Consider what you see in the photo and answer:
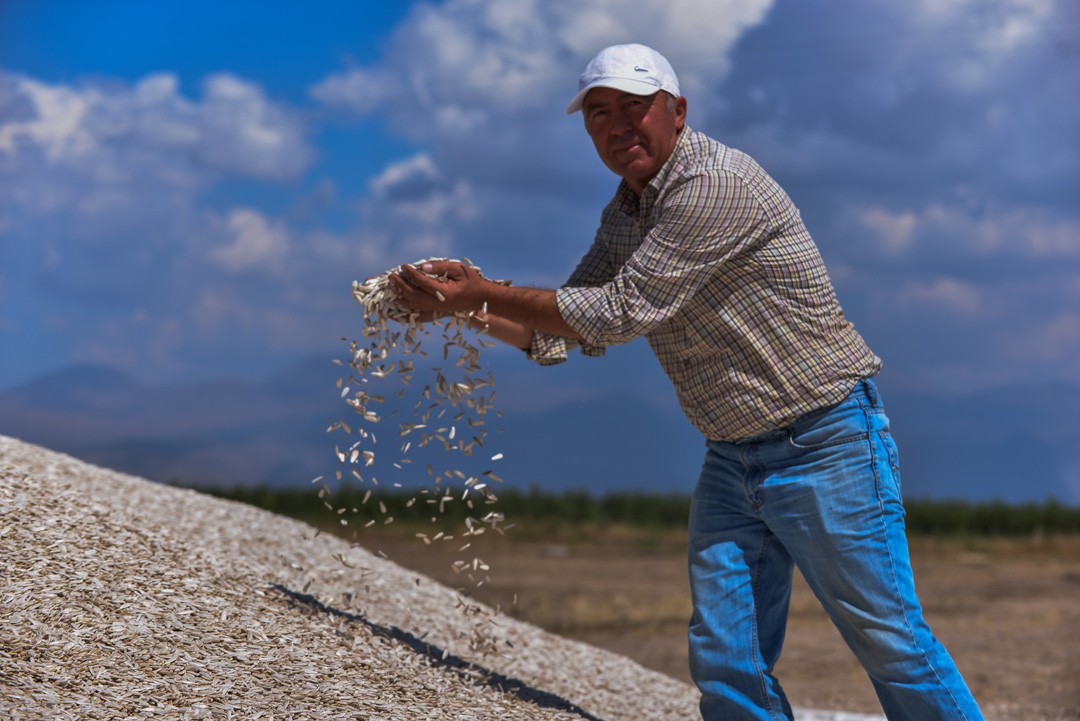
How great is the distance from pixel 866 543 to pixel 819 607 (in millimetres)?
6781

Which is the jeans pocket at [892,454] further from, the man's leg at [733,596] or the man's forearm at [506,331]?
the man's forearm at [506,331]

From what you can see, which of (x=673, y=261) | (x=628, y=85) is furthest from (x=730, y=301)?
(x=628, y=85)

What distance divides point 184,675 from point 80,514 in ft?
4.39

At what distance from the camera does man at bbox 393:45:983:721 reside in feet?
9.82

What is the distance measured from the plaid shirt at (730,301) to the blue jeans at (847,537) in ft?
0.29

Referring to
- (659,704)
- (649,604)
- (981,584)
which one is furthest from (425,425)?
(981,584)

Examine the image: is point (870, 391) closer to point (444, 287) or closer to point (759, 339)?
point (759, 339)

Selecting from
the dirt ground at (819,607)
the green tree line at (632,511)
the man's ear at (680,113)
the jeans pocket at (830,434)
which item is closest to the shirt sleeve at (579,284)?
the man's ear at (680,113)

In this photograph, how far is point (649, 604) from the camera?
909cm

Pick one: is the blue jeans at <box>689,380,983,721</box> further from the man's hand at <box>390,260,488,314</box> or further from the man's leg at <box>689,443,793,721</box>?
the man's hand at <box>390,260,488,314</box>

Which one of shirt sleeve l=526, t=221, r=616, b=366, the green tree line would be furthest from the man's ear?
the green tree line

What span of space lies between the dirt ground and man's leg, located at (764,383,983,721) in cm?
136

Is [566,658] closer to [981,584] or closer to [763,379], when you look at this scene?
[763,379]

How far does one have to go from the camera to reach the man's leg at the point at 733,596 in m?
3.28
